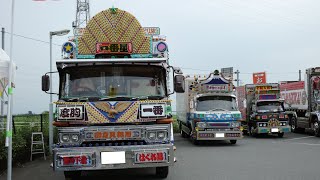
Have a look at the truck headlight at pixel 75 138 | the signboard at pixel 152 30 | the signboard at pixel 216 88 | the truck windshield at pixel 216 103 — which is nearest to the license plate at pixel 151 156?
the truck headlight at pixel 75 138

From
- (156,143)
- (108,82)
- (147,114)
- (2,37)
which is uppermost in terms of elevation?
(2,37)

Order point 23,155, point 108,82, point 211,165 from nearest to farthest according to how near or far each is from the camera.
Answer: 1. point 108,82
2. point 211,165
3. point 23,155

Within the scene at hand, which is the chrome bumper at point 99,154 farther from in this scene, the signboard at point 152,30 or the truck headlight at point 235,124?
the truck headlight at point 235,124

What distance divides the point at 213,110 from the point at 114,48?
9.04 m

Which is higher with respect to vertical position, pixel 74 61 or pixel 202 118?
pixel 74 61

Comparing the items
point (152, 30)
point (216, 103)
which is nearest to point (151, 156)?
point (152, 30)

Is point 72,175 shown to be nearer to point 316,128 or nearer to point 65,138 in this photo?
point 65,138

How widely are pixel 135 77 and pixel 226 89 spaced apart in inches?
386

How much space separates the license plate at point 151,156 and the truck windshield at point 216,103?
9.42 m

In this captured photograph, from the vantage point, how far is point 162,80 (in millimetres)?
8117

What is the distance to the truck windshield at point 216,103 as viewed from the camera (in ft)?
54.8

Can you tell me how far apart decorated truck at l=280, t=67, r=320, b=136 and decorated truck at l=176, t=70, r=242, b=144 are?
598 centimetres

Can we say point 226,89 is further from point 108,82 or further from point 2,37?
point 2,37

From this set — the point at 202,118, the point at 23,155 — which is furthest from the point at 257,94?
the point at 23,155
